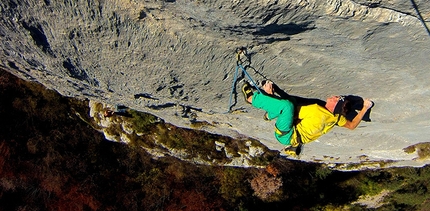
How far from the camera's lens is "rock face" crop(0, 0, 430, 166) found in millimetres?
2109

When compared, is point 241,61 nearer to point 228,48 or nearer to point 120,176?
point 228,48

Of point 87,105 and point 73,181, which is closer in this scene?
point 87,105

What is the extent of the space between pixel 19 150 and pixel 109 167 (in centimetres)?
173

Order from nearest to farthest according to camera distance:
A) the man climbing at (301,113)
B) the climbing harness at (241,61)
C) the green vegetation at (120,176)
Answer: the climbing harness at (241,61)
the man climbing at (301,113)
the green vegetation at (120,176)

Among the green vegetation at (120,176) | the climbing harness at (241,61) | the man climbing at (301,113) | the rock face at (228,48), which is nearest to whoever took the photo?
the rock face at (228,48)

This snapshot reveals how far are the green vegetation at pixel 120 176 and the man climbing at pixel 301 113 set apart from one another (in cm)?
327

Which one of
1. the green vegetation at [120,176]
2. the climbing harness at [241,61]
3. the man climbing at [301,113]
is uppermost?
the climbing harness at [241,61]

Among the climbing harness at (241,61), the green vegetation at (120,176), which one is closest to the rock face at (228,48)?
the climbing harness at (241,61)

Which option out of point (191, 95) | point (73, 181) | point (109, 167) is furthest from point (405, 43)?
point (73, 181)

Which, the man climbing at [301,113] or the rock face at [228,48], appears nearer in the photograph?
the rock face at [228,48]

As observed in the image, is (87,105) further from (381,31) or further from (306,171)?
(381,31)

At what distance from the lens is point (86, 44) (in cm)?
307

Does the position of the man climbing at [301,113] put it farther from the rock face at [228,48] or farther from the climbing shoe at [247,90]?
the rock face at [228,48]

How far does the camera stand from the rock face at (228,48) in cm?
211
